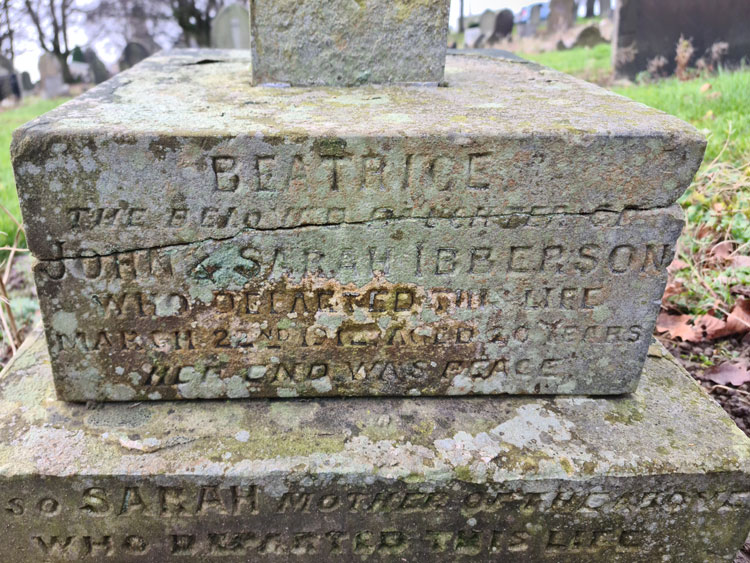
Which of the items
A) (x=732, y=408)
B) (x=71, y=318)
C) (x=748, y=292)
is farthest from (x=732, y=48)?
(x=71, y=318)

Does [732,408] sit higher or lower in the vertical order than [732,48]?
lower

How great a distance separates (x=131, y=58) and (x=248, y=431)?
13.7 metres

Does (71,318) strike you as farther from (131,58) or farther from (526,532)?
Result: (131,58)

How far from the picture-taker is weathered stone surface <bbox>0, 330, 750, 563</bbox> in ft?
5.36

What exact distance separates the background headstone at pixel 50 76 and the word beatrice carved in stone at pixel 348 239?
1383cm

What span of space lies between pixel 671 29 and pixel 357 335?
674 cm

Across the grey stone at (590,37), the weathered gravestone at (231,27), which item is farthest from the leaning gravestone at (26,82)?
the grey stone at (590,37)

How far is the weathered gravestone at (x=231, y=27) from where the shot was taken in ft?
31.3

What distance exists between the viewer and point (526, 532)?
173 centimetres

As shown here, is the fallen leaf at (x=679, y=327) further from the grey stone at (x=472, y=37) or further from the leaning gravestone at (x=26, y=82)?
the leaning gravestone at (x=26, y=82)

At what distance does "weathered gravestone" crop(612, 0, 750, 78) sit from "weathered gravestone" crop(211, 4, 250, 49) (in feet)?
18.7

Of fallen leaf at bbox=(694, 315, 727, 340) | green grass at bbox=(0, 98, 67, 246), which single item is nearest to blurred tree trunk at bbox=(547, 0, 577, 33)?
green grass at bbox=(0, 98, 67, 246)

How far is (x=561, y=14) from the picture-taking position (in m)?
13.0

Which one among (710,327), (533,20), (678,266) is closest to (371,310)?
(710,327)
